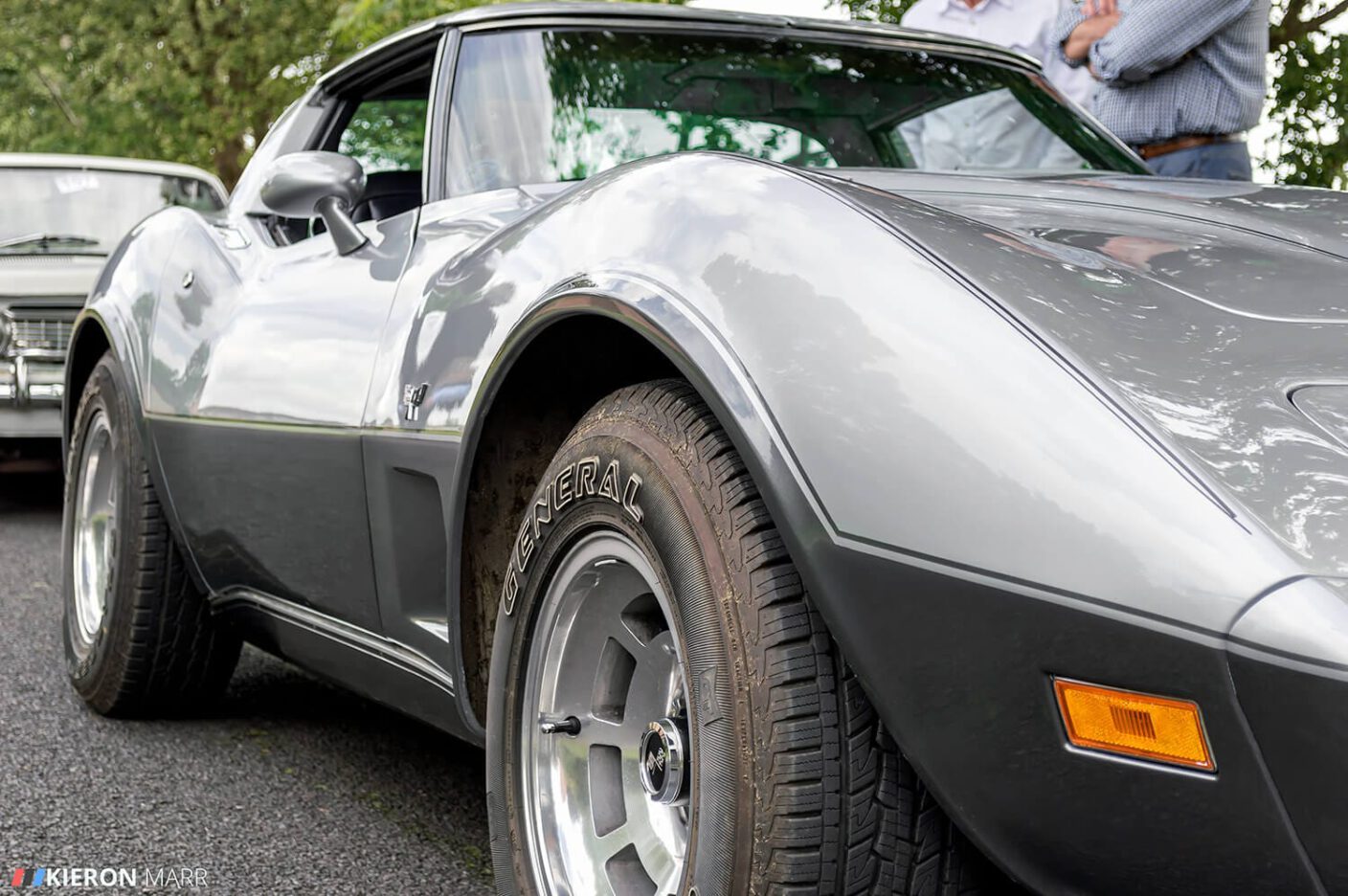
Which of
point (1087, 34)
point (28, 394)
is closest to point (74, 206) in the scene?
point (28, 394)

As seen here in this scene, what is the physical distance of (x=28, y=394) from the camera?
7719 millimetres

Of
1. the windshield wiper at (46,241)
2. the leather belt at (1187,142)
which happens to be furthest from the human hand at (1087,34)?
the windshield wiper at (46,241)

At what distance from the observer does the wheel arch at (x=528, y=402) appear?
1.79 meters

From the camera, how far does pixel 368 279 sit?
8.61 ft

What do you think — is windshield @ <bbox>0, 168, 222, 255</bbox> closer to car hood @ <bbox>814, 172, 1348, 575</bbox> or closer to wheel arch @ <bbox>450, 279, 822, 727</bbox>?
wheel arch @ <bbox>450, 279, 822, 727</bbox>

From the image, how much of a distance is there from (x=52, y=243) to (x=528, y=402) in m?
6.83

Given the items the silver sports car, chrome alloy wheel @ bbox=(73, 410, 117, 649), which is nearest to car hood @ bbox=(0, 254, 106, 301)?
chrome alloy wheel @ bbox=(73, 410, 117, 649)

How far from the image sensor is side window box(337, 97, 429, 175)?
3594 mm

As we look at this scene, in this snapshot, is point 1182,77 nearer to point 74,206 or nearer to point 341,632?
point 341,632

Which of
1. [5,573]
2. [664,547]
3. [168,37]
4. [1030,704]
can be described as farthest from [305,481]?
[168,37]

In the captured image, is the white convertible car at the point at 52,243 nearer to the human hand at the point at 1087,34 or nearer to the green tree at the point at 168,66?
the human hand at the point at 1087,34

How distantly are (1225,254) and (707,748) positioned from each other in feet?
2.72

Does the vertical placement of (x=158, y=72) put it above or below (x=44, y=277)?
above

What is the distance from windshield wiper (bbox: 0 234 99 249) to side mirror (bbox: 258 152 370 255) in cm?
591
